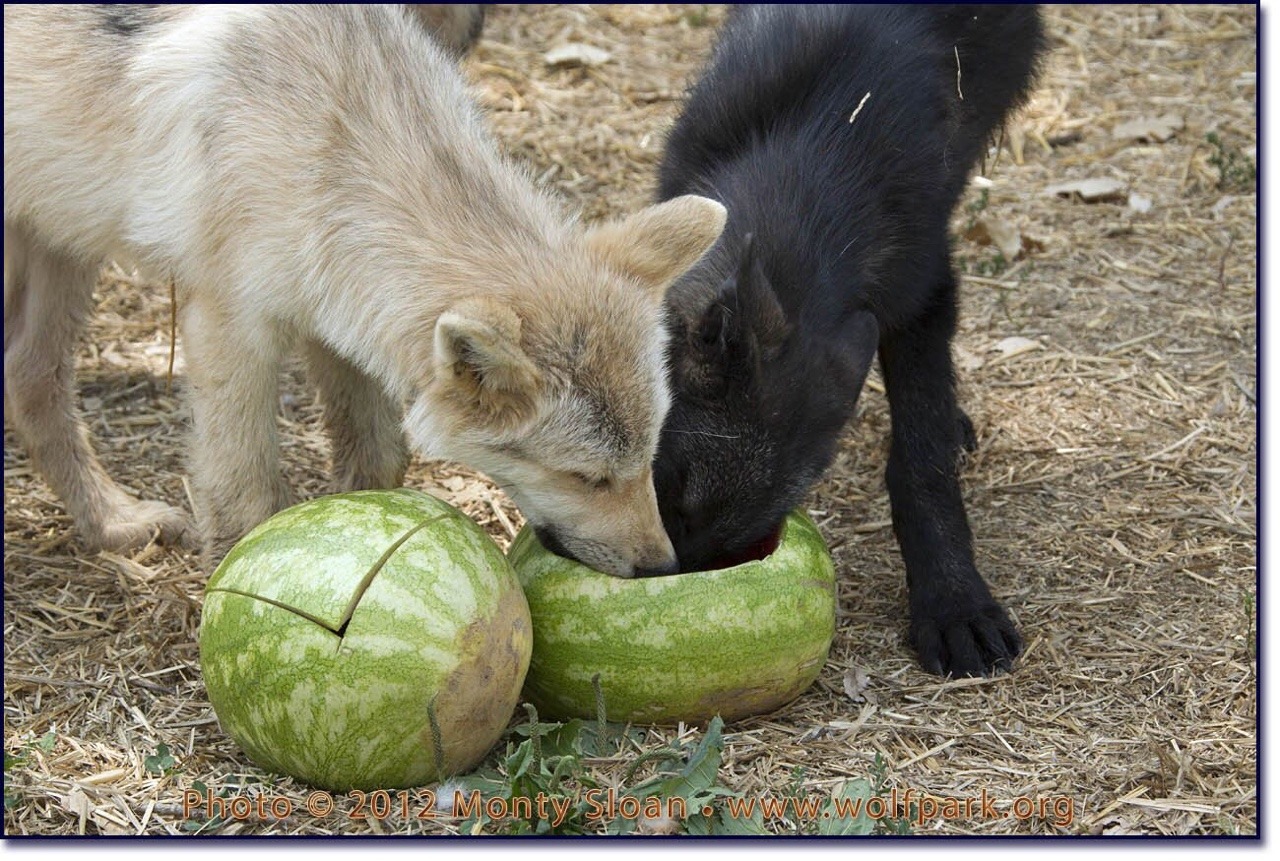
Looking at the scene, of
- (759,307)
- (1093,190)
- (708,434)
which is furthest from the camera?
(1093,190)

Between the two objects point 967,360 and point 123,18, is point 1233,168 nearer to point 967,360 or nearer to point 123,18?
point 967,360

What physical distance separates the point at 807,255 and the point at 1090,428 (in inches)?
91.1

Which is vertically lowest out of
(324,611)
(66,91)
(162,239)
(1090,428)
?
(1090,428)

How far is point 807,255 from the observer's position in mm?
4402

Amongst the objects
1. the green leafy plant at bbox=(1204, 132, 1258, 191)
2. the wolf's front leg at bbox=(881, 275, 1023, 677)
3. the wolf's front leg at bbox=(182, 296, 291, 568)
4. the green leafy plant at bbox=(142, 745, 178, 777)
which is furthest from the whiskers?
the green leafy plant at bbox=(1204, 132, 1258, 191)

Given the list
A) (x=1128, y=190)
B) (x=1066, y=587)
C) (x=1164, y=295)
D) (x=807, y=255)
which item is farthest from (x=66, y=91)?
(x=1128, y=190)

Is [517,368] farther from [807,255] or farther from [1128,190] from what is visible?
[1128,190]

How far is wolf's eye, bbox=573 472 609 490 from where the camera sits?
4.12m

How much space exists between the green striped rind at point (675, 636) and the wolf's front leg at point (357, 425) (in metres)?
1.37

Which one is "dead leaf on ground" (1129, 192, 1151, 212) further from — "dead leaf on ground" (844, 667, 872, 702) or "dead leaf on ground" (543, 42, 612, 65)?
"dead leaf on ground" (844, 667, 872, 702)

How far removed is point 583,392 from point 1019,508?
8.03 ft

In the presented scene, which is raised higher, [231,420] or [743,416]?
[743,416]

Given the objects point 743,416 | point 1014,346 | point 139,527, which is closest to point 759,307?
point 743,416

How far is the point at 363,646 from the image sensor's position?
3.53 meters
